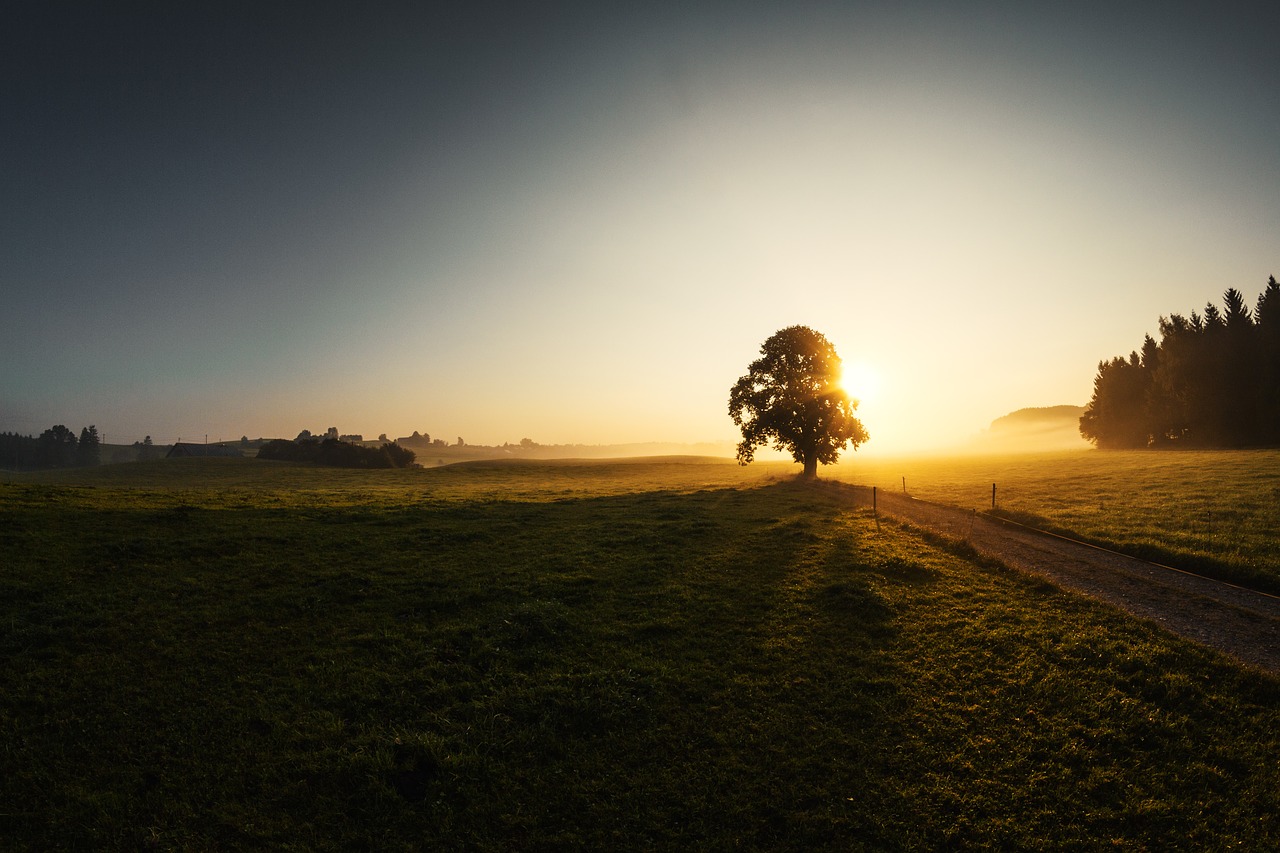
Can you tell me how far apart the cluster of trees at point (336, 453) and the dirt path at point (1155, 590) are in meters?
84.9

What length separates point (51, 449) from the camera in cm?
14862

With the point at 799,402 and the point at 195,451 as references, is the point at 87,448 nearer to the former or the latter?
the point at 195,451

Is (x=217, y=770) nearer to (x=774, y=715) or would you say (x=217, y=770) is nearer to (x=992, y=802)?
(x=774, y=715)

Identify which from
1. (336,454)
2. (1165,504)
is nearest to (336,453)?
(336,454)

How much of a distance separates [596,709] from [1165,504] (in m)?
35.8

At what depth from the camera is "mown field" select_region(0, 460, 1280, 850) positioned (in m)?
7.75

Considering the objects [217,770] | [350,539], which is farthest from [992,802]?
[350,539]

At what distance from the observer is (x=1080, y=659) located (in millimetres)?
12086

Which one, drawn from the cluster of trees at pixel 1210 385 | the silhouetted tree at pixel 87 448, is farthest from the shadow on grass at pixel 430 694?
the silhouetted tree at pixel 87 448

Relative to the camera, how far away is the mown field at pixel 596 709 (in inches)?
305

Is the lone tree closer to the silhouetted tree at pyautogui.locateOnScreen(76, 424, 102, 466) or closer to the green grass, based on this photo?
the green grass

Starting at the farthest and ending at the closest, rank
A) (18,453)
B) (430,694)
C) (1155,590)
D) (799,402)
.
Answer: (18,453), (799,402), (1155,590), (430,694)

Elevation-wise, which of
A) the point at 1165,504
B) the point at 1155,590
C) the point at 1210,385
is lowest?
the point at 1155,590

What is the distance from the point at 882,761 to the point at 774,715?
2057 mm
